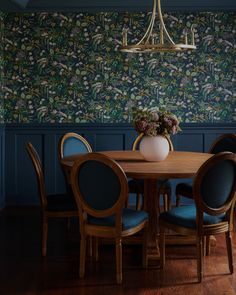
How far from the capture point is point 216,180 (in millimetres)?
3854

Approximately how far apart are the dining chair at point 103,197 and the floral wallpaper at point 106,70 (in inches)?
105

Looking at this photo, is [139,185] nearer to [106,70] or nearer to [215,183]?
[215,183]

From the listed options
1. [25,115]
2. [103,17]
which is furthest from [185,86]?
[25,115]

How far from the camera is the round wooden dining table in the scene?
4.00 m

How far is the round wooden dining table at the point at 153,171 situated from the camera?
4.00 meters

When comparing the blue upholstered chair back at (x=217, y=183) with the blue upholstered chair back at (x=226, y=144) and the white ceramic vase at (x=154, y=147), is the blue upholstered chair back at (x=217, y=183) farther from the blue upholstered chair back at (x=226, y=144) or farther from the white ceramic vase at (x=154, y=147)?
the blue upholstered chair back at (x=226, y=144)

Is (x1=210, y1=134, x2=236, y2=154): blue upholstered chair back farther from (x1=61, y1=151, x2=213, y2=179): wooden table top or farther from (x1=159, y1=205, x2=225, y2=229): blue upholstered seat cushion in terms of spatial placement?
(x1=159, y1=205, x2=225, y2=229): blue upholstered seat cushion

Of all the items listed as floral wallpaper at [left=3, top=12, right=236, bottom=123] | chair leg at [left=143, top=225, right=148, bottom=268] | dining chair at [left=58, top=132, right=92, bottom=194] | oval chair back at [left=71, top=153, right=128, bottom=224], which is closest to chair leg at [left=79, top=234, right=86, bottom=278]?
oval chair back at [left=71, top=153, right=128, bottom=224]

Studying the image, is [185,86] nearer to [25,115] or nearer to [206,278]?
[25,115]

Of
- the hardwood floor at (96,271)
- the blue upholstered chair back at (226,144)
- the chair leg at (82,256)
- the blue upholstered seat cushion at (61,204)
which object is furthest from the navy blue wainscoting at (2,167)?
the chair leg at (82,256)

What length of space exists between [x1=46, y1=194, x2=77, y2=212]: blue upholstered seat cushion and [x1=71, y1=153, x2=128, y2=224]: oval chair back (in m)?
0.56

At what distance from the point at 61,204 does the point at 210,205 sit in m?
1.26

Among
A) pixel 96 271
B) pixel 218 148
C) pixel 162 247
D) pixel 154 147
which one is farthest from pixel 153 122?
pixel 96 271

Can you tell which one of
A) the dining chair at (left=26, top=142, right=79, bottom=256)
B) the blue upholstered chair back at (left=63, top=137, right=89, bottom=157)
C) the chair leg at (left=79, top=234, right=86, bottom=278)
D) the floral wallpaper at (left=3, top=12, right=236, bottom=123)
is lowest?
the chair leg at (left=79, top=234, right=86, bottom=278)
